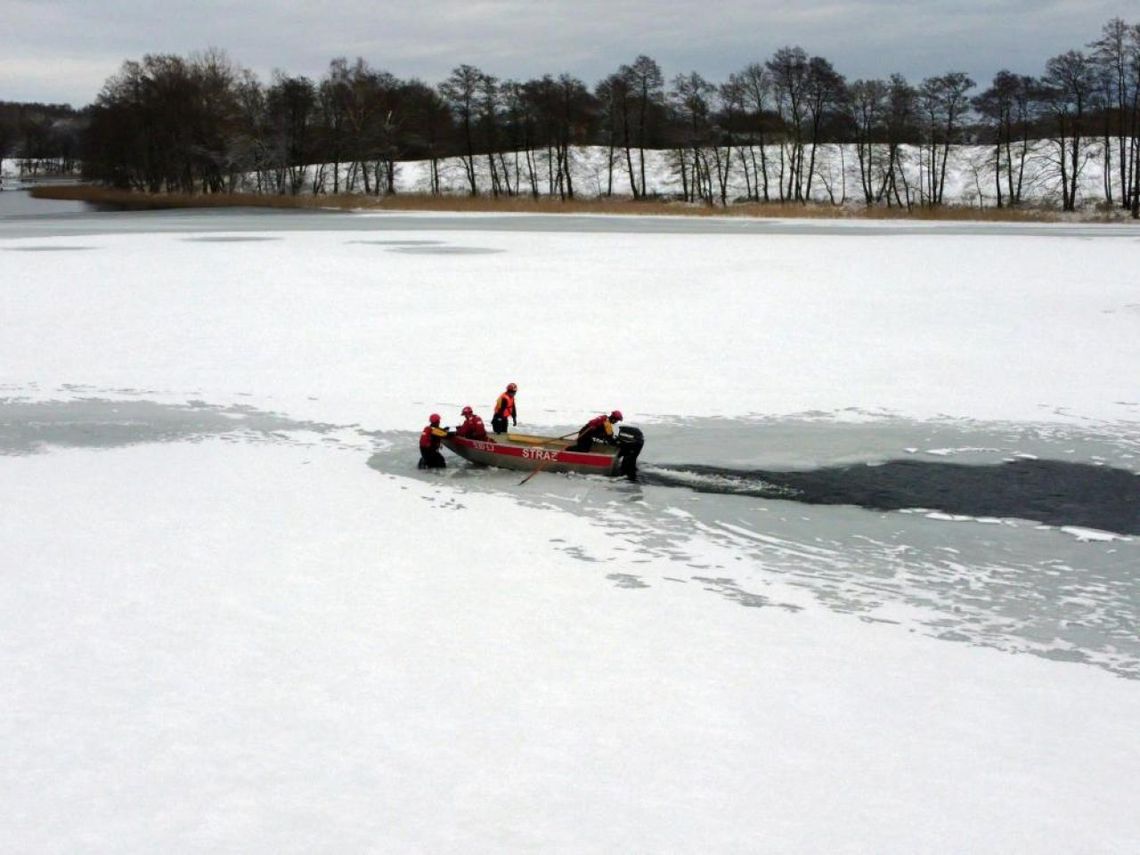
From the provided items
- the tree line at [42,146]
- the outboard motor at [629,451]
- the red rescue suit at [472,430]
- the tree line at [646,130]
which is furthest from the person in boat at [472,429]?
the tree line at [42,146]

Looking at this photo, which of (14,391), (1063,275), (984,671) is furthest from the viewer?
(1063,275)

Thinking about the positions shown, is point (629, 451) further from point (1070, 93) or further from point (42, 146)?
point (42, 146)

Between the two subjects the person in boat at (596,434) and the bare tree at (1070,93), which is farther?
the bare tree at (1070,93)

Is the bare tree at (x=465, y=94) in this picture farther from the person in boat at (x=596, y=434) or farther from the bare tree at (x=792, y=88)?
the person in boat at (x=596, y=434)

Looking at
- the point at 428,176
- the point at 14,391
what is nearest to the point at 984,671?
the point at 14,391

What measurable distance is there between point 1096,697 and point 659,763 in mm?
2906

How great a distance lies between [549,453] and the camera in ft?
42.6

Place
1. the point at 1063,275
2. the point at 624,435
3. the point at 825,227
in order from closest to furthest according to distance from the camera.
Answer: the point at 624,435
the point at 1063,275
the point at 825,227

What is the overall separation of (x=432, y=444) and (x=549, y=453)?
1.32 m

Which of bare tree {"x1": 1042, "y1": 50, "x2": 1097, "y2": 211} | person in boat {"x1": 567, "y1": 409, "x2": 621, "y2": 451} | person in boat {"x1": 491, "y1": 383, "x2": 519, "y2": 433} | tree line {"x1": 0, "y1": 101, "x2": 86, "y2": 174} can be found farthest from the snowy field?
tree line {"x1": 0, "y1": 101, "x2": 86, "y2": 174}

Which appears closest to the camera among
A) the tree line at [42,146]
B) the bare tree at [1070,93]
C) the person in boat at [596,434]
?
the person in boat at [596,434]

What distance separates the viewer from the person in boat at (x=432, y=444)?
1309cm

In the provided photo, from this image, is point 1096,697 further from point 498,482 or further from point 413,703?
point 498,482

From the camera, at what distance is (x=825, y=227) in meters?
48.8
